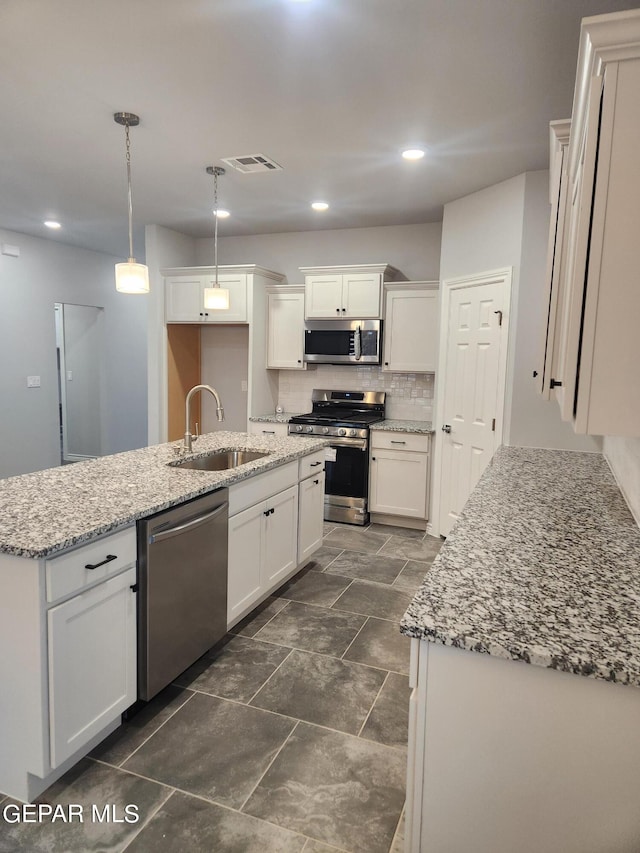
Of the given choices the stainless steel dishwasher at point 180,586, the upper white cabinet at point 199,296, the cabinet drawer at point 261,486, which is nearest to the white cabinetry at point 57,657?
the stainless steel dishwasher at point 180,586

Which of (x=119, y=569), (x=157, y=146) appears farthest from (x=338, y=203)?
(x=119, y=569)

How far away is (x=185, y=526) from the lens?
227cm

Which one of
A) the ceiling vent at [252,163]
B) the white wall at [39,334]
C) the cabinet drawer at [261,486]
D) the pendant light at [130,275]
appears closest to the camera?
the cabinet drawer at [261,486]

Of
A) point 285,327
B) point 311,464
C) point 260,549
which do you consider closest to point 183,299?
point 285,327

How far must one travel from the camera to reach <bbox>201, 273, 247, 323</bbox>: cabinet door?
17.0 ft

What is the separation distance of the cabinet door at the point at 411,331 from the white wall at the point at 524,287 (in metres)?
0.89

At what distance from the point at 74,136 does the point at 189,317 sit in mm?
2225

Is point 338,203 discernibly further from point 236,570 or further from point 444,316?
point 236,570

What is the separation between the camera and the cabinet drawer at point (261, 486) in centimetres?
268

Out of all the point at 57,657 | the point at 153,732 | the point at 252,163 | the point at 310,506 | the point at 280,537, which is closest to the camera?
the point at 57,657

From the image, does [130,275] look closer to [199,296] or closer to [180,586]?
[180,586]

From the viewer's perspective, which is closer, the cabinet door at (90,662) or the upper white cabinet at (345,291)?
the cabinet door at (90,662)

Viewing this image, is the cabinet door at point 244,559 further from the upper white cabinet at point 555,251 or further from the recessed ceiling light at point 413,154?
the recessed ceiling light at point 413,154

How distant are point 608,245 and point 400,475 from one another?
3773 millimetres
